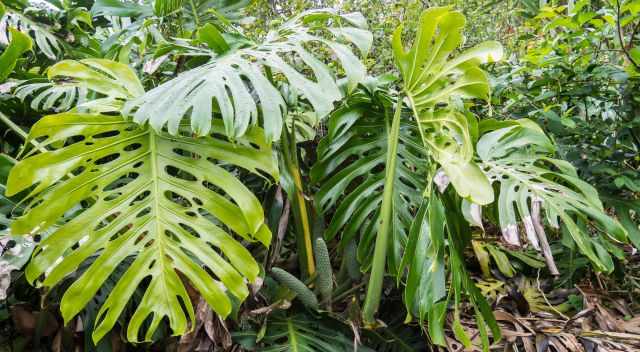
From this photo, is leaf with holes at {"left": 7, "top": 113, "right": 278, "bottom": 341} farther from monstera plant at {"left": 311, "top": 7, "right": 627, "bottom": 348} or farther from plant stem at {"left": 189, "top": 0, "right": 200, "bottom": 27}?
plant stem at {"left": 189, "top": 0, "right": 200, "bottom": 27}

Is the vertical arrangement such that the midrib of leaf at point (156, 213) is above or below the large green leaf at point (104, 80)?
below

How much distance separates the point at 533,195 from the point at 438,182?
0.92 feet

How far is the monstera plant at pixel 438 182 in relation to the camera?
779 mm

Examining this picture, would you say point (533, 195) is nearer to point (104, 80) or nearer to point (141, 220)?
point (141, 220)

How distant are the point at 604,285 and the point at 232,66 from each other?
4.75 feet

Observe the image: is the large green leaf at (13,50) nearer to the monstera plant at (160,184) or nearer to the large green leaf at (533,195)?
the monstera plant at (160,184)

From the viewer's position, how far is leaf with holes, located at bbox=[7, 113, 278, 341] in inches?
29.1

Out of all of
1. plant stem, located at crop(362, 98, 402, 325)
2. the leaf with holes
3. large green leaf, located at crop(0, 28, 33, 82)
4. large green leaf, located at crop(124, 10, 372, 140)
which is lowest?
plant stem, located at crop(362, 98, 402, 325)

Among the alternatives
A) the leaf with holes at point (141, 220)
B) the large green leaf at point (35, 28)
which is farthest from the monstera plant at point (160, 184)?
the large green leaf at point (35, 28)

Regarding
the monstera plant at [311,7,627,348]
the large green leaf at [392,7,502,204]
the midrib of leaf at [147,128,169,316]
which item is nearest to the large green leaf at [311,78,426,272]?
the monstera plant at [311,7,627,348]

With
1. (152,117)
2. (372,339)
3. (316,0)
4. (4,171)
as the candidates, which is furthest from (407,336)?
(316,0)

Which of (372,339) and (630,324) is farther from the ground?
(372,339)

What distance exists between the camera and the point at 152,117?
708 mm

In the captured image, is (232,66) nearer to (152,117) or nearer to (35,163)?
(152,117)
